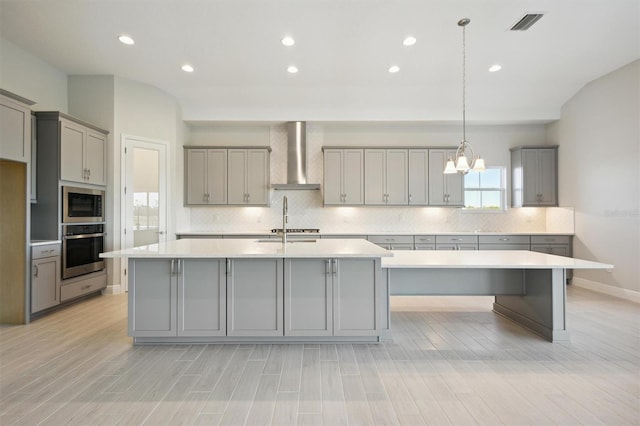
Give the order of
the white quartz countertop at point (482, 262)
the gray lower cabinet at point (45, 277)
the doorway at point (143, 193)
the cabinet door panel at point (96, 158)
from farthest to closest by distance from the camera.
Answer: the doorway at point (143, 193)
the cabinet door panel at point (96, 158)
the gray lower cabinet at point (45, 277)
the white quartz countertop at point (482, 262)

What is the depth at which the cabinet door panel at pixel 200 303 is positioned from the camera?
2.96 metres

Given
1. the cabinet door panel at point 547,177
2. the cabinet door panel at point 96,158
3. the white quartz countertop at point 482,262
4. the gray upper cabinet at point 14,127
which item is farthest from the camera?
the cabinet door panel at point 547,177

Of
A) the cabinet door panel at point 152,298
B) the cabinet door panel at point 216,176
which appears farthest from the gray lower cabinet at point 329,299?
the cabinet door panel at point 216,176

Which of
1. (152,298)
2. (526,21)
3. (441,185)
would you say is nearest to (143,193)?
(152,298)

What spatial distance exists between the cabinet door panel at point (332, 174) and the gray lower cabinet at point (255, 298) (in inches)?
128

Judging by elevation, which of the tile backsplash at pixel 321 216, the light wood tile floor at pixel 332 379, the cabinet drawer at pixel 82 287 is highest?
the tile backsplash at pixel 321 216

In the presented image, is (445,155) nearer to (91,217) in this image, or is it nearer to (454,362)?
(454,362)

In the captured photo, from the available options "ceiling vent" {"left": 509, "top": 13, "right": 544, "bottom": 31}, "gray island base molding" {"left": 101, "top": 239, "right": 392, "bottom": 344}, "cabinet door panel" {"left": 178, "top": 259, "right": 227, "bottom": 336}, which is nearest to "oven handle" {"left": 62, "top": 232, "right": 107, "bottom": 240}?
"gray island base molding" {"left": 101, "top": 239, "right": 392, "bottom": 344}

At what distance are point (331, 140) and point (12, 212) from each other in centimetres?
491

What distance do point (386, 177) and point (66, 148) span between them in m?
5.01

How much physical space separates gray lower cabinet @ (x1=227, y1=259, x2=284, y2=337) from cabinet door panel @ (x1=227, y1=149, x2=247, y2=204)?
10.8ft

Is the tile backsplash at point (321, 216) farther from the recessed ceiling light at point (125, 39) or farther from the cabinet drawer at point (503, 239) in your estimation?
Answer: the recessed ceiling light at point (125, 39)

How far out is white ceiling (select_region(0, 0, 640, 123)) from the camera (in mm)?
3512

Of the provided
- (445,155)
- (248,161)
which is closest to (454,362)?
(445,155)
